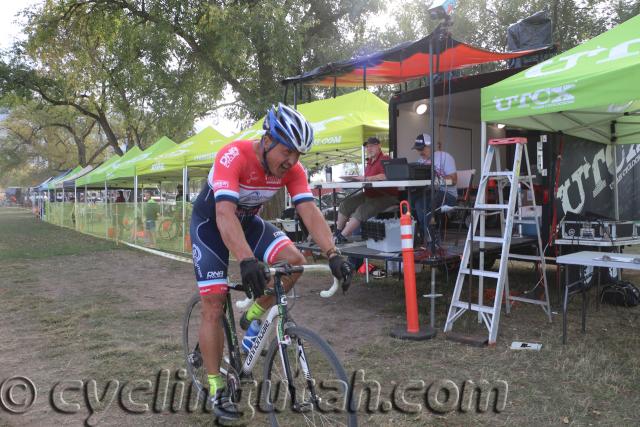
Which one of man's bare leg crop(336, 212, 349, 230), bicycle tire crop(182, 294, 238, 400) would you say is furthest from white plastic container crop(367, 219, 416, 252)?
bicycle tire crop(182, 294, 238, 400)

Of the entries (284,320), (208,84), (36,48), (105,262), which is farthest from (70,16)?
(284,320)

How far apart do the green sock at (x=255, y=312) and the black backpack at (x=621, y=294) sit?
17.4 ft

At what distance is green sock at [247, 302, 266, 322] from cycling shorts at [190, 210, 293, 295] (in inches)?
12.9

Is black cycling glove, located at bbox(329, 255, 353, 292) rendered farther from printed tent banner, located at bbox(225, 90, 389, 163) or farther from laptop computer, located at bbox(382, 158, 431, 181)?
printed tent banner, located at bbox(225, 90, 389, 163)

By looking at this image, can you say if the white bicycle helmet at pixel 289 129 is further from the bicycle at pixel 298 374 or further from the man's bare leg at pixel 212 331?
the man's bare leg at pixel 212 331

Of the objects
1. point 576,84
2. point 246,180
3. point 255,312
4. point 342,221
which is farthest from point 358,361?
point 342,221

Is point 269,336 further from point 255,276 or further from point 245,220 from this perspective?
point 245,220

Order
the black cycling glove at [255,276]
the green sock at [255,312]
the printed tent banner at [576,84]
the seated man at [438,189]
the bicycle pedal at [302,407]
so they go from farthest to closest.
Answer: the seated man at [438,189]
the printed tent banner at [576,84]
the green sock at [255,312]
the bicycle pedal at [302,407]
the black cycling glove at [255,276]

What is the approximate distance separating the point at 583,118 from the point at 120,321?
6.60m

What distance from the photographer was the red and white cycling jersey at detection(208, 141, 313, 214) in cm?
298

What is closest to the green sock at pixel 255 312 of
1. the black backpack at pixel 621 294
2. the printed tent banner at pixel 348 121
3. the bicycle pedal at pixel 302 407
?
the bicycle pedal at pixel 302 407

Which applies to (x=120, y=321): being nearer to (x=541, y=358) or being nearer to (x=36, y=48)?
(x=541, y=358)

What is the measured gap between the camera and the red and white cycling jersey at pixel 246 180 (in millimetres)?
2980

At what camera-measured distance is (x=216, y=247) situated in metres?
3.26
